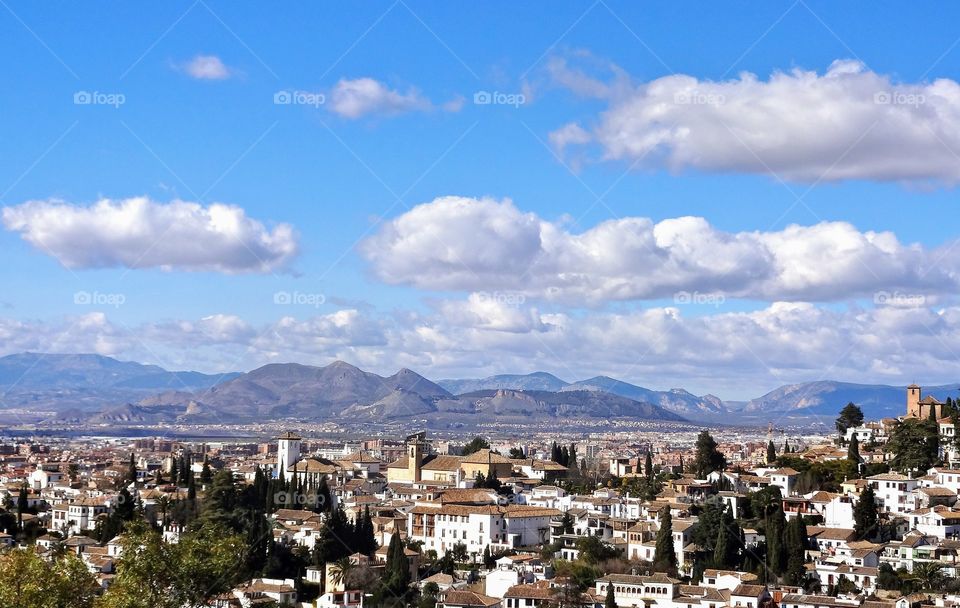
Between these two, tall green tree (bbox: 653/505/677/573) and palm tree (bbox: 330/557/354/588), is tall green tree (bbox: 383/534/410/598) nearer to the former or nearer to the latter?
palm tree (bbox: 330/557/354/588)

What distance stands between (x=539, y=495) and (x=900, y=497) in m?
15.8

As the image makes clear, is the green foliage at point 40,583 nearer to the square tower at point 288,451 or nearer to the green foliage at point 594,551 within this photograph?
the green foliage at point 594,551

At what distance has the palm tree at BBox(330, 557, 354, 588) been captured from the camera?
44.8m

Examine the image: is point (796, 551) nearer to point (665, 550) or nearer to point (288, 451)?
point (665, 550)

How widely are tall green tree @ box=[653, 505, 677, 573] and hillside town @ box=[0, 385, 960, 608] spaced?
0.24 feet

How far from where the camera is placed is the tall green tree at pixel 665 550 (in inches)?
1805

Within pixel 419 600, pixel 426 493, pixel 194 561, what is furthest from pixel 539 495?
pixel 194 561

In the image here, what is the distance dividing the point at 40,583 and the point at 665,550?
85.6 ft

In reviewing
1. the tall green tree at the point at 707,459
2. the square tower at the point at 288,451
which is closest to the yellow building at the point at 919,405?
the tall green tree at the point at 707,459

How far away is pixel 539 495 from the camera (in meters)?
59.2

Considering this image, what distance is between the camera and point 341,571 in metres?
45.2

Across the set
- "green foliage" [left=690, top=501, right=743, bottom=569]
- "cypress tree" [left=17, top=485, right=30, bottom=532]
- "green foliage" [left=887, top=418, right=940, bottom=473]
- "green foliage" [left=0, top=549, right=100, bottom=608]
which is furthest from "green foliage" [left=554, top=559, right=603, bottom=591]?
"cypress tree" [left=17, top=485, right=30, bottom=532]

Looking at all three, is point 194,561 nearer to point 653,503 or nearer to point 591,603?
point 591,603

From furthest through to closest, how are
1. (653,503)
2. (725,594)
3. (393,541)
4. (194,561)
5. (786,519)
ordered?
(653,503)
(786,519)
(393,541)
(725,594)
(194,561)
